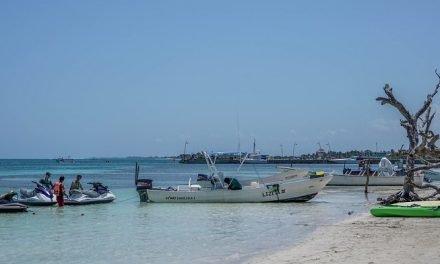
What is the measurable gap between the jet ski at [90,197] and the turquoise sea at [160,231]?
0.51 m

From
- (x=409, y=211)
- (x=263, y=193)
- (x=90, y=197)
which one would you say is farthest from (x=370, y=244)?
(x=90, y=197)

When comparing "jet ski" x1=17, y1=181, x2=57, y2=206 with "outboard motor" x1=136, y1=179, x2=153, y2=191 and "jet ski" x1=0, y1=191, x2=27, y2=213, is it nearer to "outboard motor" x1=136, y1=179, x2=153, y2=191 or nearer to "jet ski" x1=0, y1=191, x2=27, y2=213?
"jet ski" x1=0, y1=191, x2=27, y2=213

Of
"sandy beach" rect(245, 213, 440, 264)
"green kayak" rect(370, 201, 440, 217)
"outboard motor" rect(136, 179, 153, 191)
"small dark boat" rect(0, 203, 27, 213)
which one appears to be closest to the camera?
"sandy beach" rect(245, 213, 440, 264)

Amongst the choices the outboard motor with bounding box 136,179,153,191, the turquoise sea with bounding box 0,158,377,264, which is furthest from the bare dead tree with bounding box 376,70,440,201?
the outboard motor with bounding box 136,179,153,191

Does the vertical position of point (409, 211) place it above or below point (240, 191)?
below

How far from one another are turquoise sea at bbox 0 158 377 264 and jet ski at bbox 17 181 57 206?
645 millimetres

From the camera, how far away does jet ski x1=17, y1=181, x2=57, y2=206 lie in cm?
2592

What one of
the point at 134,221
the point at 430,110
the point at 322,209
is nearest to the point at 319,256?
the point at 134,221

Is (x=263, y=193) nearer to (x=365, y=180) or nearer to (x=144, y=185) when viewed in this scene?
(x=144, y=185)

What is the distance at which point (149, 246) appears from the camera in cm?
1539

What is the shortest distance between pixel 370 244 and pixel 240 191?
46.3 ft

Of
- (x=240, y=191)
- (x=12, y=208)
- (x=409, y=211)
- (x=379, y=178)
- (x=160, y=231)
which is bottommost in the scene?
(x=160, y=231)

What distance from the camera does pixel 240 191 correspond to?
27.1 metres

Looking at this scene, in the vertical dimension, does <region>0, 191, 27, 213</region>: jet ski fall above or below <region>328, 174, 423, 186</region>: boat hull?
below
